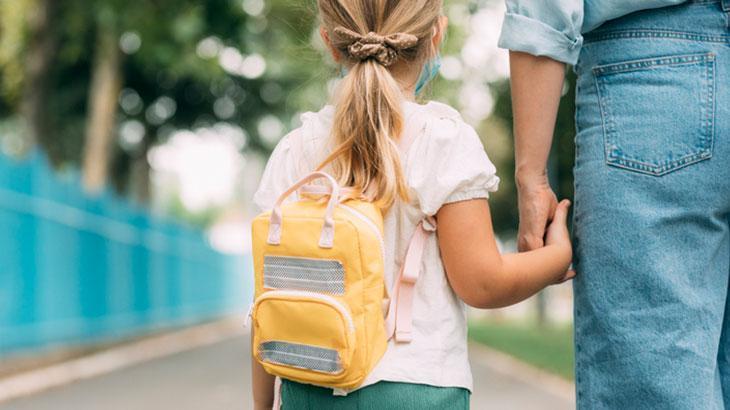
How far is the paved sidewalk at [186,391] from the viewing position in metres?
7.46

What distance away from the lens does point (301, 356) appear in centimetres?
206

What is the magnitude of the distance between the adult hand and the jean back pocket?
208 millimetres

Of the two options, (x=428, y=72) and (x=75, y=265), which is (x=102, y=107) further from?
(x=428, y=72)

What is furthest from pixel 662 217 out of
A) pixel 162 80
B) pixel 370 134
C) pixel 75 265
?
pixel 162 80

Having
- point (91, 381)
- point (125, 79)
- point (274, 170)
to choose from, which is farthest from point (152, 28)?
point (274, 170)

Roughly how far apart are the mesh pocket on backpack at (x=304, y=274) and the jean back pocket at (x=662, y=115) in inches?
24.0

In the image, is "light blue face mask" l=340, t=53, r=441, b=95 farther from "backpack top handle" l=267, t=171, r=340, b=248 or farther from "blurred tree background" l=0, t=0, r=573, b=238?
"blurred tree background" l=0, t=0, r=573, b=238

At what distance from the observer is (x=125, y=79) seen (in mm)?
20125

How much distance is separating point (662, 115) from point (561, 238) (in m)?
0.35

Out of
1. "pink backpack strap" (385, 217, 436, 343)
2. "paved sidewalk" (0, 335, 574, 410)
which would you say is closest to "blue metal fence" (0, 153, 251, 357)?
"paved sidewalk" (0, 335, 574, 410)

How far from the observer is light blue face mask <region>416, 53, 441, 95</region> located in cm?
230

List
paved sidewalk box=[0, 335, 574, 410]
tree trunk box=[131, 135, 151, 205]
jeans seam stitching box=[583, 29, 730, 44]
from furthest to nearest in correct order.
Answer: tree trunk box=[131, 135, 151, 205]
paved sidewalk box=[0, 335, 574, 410]
jeans seam stitching box=[583, 29, 730, 44]

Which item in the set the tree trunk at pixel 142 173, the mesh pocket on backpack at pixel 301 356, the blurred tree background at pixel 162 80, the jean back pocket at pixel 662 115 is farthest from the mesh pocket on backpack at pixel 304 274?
the tree trunk at pixel 142 173

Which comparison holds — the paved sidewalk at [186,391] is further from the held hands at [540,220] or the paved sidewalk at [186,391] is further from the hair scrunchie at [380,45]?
the hair scrunchie at [380,45]
